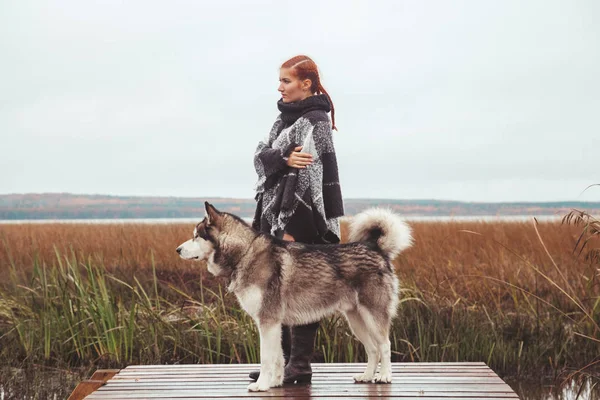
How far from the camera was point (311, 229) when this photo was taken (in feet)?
17.5

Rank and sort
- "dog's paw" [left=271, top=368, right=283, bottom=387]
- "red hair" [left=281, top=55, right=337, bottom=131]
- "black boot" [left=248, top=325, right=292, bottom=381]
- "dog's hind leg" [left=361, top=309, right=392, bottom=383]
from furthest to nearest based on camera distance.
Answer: "black boot" [left=248, top=325, right=292, bottom=381] → "red hair" [left=281, top=55, right=337, bottom=131] → "dog's paw" [left=271, top=368, right=283, bottom=387] → "dog's hind leg" [left=361, top=309, right=392, bottom=383]

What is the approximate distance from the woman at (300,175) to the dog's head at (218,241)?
496 millimetres

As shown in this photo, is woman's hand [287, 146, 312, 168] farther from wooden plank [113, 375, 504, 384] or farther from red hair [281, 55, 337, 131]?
wooden plank [113, 375, 504, 384]

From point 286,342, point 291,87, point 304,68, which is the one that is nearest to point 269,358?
point 286,342

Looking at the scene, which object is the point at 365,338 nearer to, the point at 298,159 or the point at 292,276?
the point at 292,276

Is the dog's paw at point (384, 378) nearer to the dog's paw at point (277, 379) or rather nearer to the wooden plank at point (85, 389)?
the dog's paw at point (277, 379)

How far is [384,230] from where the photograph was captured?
5133mm

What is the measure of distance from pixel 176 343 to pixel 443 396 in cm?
342

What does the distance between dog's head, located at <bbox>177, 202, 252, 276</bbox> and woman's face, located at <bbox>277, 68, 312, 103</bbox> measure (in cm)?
110

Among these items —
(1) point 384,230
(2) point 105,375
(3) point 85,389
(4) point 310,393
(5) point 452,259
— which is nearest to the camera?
(4) point 310,393

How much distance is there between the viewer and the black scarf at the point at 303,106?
535cm

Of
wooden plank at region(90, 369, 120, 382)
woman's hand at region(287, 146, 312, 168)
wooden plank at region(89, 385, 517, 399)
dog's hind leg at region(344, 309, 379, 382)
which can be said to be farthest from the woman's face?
wooden plank at region(90, 369, 120, 382)

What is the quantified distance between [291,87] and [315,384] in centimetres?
219

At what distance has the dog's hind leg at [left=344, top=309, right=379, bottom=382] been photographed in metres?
5.12
